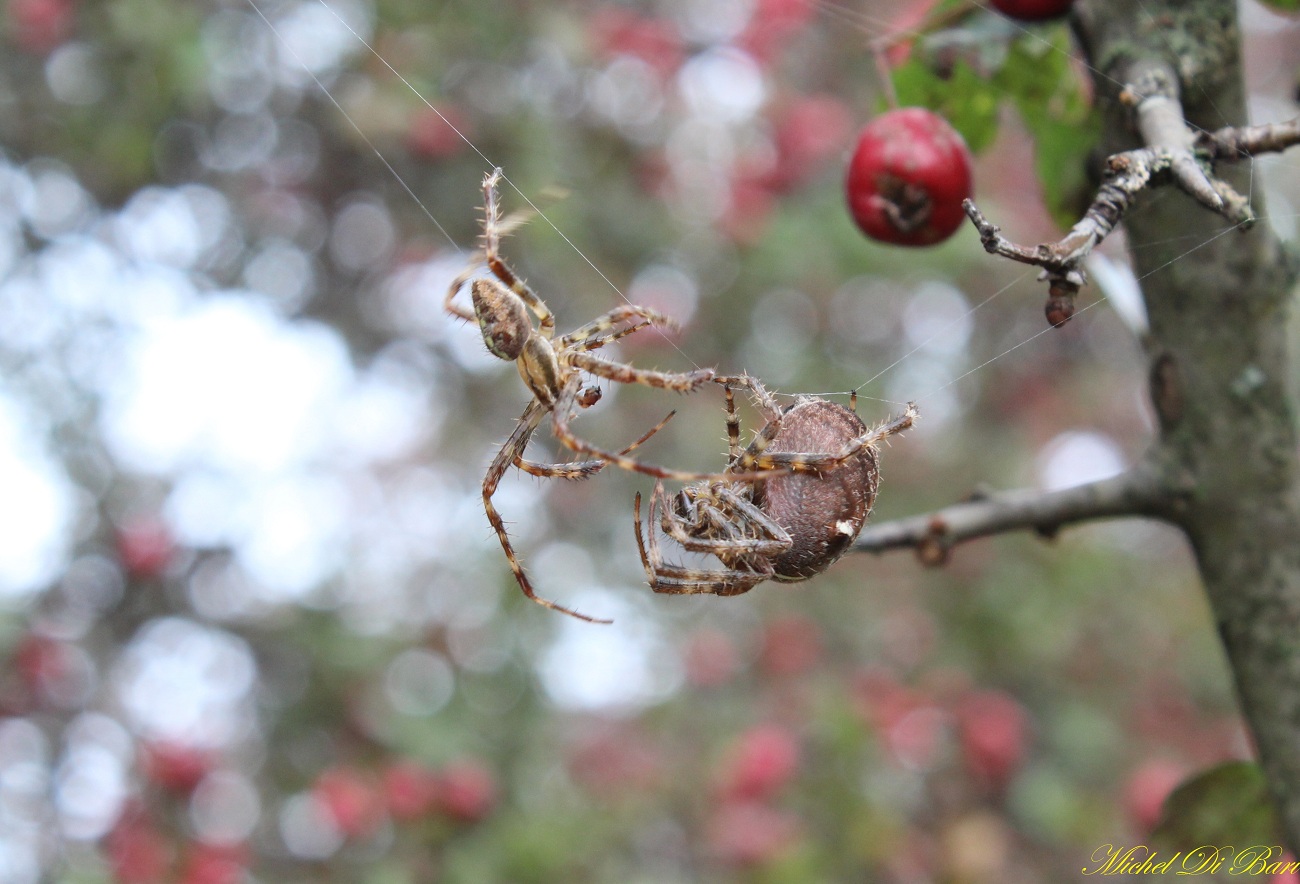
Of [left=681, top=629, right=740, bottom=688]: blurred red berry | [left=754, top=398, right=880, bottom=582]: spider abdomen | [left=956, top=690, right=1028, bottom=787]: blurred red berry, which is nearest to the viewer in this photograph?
[left=754, top=398, right=880, bottom=582]: spider abdomen

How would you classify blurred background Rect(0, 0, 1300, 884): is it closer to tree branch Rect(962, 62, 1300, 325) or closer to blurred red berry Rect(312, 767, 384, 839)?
blurred red berry Rect(312, 767, 384, 839)

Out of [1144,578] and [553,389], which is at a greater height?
[553,389]

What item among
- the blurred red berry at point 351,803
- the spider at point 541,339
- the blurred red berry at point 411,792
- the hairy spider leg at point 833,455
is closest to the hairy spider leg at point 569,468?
the spider at point 541,339

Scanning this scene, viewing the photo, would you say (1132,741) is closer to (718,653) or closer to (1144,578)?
(1144,578)

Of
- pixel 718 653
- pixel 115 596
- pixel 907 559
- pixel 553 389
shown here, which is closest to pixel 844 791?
pixel 718 653

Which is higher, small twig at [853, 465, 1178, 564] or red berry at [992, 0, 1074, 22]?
red berry at [992, 0, 1074, 22]

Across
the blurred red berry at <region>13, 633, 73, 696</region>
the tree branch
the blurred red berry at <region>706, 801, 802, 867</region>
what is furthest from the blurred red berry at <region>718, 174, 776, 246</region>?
the tree branch

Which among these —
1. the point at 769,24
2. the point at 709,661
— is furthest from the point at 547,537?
the point at 769,24
